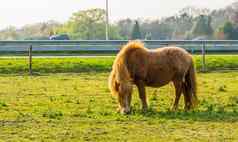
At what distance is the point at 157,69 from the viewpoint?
1428 cm

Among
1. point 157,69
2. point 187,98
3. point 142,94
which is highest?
point 157,69

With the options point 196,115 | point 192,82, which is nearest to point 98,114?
point 196,115

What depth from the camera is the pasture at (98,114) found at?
11.0m

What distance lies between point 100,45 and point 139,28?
990 inches

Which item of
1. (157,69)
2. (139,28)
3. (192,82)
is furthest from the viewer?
(139,28)

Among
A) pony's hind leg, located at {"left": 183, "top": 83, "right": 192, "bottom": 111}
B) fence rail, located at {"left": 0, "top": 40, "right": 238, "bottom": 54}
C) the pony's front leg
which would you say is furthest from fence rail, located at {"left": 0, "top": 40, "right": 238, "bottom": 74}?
the pony's front leg

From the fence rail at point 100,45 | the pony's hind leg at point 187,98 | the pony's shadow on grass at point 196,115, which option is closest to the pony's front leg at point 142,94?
the pony's shadow on grass at point 196,115

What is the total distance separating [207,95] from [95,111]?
4770mm

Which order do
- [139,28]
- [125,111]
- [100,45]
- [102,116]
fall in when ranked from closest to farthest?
[102,116]
[125,111]
[100,45]
[139,28]

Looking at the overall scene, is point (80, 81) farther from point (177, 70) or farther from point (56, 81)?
point (177, 70)

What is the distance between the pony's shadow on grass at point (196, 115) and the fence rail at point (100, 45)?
17283 mm

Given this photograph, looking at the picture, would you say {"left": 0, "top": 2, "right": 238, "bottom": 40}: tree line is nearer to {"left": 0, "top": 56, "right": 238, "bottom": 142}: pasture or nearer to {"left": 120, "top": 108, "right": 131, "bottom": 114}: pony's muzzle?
{"left": 0, "top": 56, "right": 238, "bottom": 142}: pasture

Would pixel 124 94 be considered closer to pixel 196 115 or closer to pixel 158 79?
pixel 158 79

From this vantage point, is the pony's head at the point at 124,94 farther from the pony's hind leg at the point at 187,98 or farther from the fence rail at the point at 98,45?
the fence rail at the point at 98,45
